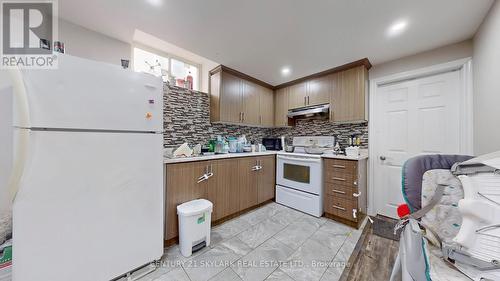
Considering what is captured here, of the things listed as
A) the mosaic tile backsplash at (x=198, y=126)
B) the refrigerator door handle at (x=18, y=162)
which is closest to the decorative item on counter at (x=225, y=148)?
the mosaic tile backsplash at (x=198, y=126)

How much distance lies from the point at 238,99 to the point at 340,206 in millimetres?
2249

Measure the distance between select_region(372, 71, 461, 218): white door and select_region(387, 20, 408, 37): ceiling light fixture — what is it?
36.5 inches

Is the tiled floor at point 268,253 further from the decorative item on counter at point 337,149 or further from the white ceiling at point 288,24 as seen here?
the white ceiling at point 288,24

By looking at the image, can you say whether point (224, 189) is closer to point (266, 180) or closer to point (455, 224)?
point (266, 180)

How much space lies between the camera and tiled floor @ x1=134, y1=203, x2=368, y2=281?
4.58ft

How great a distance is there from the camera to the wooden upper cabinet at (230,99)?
2.58m

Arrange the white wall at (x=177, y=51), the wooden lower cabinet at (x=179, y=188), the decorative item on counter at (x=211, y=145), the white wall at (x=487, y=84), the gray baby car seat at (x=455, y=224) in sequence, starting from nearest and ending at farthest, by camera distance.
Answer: the gray baby car seat at (x=455, y=224)
the white wall at (x=487, y=84)
the wooden lower cabinet at (x=179, y=188)
the white wall at (x=177, y=51)
the decorative item on counter at (x=211, y=145)

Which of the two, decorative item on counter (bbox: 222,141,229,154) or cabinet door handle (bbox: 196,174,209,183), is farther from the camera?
decorative item on counter (bbox: 222,141,229,154)

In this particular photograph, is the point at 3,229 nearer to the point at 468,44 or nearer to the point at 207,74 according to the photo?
the point at 207,74

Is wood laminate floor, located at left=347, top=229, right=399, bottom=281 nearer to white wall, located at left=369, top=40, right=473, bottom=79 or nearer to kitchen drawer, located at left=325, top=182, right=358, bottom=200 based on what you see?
kitchen drawer, located at left=325, top=182, right=358, bottom=200

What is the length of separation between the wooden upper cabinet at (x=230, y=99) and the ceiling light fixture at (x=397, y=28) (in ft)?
6.60

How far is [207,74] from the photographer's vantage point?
277cm

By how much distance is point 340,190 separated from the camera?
2.24 meters

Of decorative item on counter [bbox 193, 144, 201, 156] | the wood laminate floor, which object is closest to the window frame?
decorative item on counter [bbox 193, 144, 201, 156]
